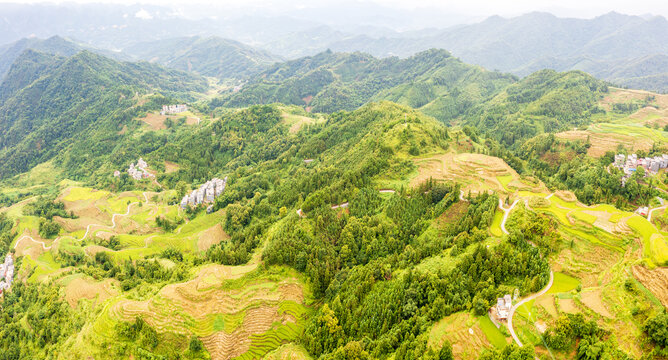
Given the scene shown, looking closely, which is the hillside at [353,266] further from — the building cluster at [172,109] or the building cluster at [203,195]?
the building cluster at [172,109]

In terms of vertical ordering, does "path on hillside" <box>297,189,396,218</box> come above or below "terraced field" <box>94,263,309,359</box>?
above

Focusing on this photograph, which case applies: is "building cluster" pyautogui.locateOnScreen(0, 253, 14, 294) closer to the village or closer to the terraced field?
the terraced field

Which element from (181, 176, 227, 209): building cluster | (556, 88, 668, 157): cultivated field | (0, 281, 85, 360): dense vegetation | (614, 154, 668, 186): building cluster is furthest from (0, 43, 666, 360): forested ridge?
(556, 88, 668, 157): cultivated field

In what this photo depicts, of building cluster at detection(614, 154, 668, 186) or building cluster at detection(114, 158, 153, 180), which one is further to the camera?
building cluster at detection(114, 158, 153, 180)

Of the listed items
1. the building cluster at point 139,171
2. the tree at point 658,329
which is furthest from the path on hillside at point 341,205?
the building cluster at point 139,171

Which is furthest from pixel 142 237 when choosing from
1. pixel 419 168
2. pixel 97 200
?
pixel 419 168

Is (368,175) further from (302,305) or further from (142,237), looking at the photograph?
(142,237)

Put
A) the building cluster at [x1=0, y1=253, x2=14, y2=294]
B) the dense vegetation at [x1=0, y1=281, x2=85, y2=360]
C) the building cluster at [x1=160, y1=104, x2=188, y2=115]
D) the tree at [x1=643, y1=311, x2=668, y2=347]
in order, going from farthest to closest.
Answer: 1. the building cluster at [x1=160, y1=104, x2=188, y2=115]
2. the building cluster at [x1=0, y1=253, x2=14, y2=294]
3. the dense vegetation at [x1=0, y1=281, x2=85, y2=360]
4. the tree at [x1=643, y1=311, x2=668, y2=347]
